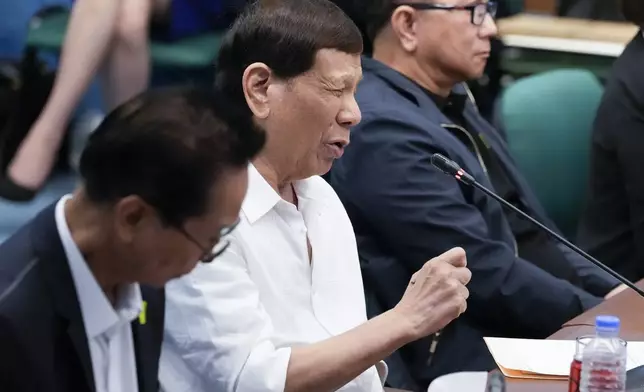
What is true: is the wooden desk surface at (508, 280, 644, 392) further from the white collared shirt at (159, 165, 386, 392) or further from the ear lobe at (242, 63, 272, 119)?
the ear lobe at (242, 63, 272, 119)

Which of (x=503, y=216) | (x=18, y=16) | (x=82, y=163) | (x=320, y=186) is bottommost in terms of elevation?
(x=18, y=16)

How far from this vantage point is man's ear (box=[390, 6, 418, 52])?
2338 millimetres

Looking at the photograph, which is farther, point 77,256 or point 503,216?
point 503,216

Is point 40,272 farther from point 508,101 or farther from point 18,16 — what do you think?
point 18,16

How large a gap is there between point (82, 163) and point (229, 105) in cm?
18

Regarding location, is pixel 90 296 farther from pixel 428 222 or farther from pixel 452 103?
pixel 452 103

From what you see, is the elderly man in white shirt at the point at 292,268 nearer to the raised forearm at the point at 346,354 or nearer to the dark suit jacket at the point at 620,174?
the raised forearm at the point at 346,354

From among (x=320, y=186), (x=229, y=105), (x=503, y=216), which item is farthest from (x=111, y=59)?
(x=229, y=105)

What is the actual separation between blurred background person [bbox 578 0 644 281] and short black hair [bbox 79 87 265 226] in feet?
5.12

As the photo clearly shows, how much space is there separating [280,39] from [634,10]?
51.9 inches

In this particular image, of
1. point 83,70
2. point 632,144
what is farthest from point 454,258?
point 83,70

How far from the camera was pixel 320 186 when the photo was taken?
1.83m

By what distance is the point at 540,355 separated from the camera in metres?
1.72

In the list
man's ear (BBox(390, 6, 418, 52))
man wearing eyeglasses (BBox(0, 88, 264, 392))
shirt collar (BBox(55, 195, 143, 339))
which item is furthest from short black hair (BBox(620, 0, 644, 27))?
shirt collar (BBox(55, 195, 143, 339))
